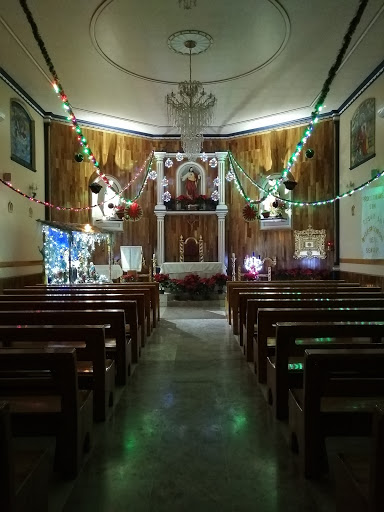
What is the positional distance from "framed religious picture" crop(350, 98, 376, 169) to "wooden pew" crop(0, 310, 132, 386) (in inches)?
272

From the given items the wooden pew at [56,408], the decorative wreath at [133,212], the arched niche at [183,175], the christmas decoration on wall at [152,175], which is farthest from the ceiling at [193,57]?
the wooden pew at [56,408]

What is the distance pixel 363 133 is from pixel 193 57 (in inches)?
157

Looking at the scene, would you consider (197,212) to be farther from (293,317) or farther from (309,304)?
(293,317)

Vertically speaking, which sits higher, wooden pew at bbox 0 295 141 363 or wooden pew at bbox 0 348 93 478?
wooden pew at bbox 0 295 141 363

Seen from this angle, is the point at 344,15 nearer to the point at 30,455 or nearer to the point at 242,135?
the point at 242,135

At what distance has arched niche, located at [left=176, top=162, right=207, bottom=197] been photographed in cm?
1304

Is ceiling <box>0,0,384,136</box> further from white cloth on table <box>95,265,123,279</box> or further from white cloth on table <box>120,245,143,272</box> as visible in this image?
white cloth on table <box>95,265,123,279</box>

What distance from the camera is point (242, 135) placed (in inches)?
502

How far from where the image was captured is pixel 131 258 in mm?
11852

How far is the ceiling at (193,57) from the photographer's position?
6.35 metres

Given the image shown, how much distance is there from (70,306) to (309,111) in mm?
9274

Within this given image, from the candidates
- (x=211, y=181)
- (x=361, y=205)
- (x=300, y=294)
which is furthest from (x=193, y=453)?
(x=211, y=181)

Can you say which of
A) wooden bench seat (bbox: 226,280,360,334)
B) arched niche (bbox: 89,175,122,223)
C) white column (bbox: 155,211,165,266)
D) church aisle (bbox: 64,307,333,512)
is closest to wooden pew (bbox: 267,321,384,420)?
church aisle (bbox: 64,307,333,512)

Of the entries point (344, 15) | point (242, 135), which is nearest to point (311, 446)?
point (344, 15)
